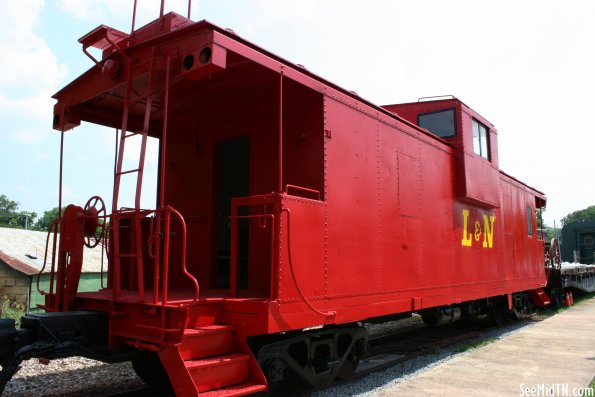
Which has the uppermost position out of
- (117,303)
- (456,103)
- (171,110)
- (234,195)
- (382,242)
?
(456,103)

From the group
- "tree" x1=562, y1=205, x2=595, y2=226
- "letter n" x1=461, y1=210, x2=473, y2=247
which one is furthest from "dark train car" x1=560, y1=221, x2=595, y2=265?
"tree" x1=562, y1=205, x2=595, y2=226

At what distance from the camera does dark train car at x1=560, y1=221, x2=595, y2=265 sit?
2269cm

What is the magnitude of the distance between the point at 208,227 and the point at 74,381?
2487mm

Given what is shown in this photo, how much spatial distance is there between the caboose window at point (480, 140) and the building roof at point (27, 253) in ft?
31.6

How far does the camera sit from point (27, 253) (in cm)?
1391

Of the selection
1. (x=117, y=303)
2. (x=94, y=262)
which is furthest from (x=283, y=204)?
(x=94, y=262)

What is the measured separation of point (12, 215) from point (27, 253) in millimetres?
75223

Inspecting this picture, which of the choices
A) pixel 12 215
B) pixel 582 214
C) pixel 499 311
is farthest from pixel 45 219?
pixel 582 214

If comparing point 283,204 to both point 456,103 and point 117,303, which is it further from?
point 456,103

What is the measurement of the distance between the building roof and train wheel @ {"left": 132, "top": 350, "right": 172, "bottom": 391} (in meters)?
7.85

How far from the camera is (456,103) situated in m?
8.23

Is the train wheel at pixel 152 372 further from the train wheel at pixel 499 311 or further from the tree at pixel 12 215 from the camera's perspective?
the tree at pixel 12 215

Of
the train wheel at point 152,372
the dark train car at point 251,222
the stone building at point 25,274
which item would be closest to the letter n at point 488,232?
the dark train car at point 251,222

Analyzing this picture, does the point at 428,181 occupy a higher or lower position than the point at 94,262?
higher
